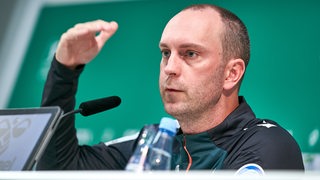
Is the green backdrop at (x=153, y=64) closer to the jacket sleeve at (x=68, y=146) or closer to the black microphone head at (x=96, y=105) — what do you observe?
the jacket sleeve at (x=68, y=146)

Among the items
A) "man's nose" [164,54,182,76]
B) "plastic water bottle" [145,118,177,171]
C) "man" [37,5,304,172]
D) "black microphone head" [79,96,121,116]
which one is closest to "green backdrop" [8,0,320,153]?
"man" [37,5,304,172]

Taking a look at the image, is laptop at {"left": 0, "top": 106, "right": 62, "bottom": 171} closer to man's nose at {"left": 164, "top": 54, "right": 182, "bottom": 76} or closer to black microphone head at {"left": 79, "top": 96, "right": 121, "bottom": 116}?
black microphone head at {"left": 79, "top": 96, "right": 121, "bottom": 116}

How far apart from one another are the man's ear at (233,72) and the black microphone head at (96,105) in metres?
0.39

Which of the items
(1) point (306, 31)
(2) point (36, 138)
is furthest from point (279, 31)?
(2) point (36, 138)

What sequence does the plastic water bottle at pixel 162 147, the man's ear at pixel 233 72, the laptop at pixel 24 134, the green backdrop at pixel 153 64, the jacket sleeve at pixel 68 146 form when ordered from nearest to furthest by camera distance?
the plastic water bottle at pixel 162 147, the laptop at pixel 24 134, the jacket sleeve at pixel 68 146, the man's ear at pixel 233 72, the green backdrop at pixel 153 64

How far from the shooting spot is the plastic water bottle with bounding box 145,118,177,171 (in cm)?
96

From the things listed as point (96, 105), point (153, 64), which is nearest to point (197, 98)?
point (96, 105)

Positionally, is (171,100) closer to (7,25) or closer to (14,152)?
(14,152)

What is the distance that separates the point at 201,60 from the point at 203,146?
0.24 metres

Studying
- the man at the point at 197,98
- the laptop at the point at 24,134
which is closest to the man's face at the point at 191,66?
the man at the point at 197,98

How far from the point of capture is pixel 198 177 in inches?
24.5

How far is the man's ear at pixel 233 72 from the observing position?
1.57 metres

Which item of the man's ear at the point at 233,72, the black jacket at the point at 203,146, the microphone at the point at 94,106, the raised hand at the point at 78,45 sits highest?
the raised hand at the point at 78,45

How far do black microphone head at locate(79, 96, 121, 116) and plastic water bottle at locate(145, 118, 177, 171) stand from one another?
0.27 meters
